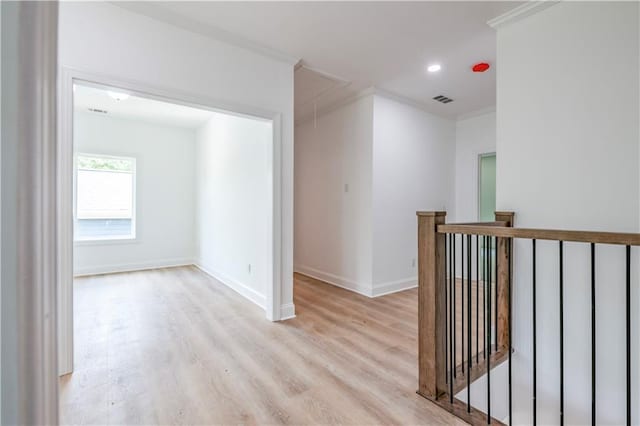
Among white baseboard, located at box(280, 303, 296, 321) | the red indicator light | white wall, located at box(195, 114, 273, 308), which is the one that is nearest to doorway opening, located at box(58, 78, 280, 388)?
white wall, located at box(195, 114, 273, 308)

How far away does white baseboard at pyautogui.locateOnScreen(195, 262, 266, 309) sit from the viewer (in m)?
3.52

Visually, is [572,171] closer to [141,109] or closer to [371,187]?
[371,187]

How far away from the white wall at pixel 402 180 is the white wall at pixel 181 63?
1.40 meters

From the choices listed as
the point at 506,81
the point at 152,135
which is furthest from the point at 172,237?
the point at 506,81

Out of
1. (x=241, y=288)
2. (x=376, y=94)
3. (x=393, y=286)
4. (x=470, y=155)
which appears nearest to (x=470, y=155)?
(x=470, y=155)

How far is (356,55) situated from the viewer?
3.07m

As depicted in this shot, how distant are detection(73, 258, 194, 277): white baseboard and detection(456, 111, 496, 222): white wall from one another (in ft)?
16.4

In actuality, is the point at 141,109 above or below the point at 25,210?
above

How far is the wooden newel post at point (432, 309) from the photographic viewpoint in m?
1.82

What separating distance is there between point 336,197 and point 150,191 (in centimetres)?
353

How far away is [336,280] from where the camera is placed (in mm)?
4477

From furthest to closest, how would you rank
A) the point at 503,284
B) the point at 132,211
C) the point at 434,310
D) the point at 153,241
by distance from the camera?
the point at 153,241 < the point at 132,211 < the point at 503,284 < the point at 434,310

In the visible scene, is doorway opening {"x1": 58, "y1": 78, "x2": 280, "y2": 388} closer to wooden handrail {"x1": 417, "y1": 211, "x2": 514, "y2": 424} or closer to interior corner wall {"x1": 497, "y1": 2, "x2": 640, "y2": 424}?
wooden handrail {"x1": 417, "y1": 211, "x2": 514, "y2": 424}

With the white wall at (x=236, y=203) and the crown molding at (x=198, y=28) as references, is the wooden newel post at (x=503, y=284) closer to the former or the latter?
the white wall at (x=236, y=203)
